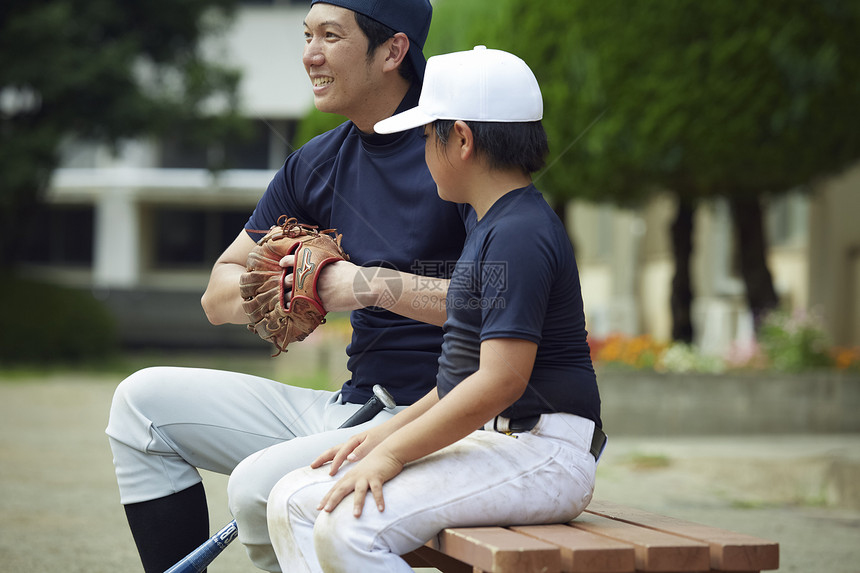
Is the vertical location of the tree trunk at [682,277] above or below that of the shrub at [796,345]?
above

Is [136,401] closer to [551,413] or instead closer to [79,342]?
[551,413]

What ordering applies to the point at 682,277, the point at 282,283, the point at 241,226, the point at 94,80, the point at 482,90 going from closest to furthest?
the point at 482,90
the point at 282,283
the point at 682,277
the point at 94,80
the point at 241,226

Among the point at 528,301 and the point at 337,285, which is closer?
the point at 528,301

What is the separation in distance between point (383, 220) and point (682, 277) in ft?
24.5

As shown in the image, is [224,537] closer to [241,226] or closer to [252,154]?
[241,226]

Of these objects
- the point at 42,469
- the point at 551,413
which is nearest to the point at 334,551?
the point at 551,413

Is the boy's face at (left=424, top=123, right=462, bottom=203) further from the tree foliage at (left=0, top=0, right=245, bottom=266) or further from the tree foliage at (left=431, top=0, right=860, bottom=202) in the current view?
the tree foliage at (left=0, top=0, right=245, bottom=266)

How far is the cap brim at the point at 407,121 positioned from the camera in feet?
6.80

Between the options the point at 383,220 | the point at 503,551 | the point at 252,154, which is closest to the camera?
the point at 503,551

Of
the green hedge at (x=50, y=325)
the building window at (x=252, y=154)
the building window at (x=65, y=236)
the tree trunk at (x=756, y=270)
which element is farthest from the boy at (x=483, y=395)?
the building window at (x=65, y=236)

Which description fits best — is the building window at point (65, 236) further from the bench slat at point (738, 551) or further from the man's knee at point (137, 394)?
the bench slat at point (738, 551)

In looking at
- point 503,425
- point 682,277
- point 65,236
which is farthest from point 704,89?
point 65,236

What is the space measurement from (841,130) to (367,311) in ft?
19.8

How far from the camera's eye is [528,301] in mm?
1846
